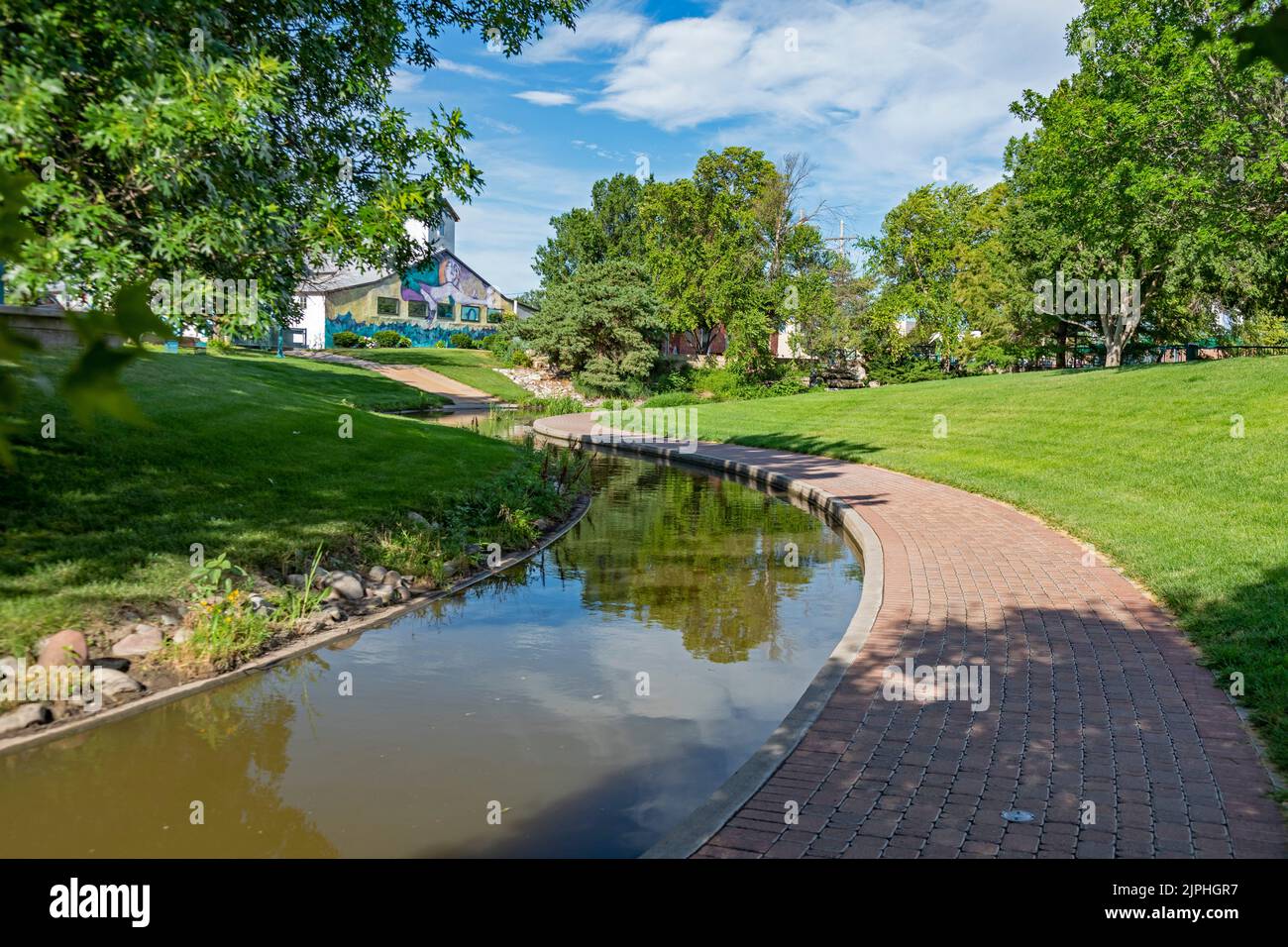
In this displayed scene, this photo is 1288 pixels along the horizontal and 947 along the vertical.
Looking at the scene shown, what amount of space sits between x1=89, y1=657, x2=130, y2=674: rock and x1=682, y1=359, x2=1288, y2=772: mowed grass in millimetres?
8506

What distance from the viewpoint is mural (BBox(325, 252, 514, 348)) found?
216 ft

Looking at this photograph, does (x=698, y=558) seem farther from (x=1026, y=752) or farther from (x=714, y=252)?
(x=714, y=252)

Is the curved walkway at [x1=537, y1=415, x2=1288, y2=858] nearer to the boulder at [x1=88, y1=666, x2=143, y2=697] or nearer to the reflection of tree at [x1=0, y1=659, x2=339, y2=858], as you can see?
the reflection of tree at [x1=0, y1=659, x2=339, y2=858]

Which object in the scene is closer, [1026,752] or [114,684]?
[1026,752]

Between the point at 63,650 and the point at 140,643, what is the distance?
649mm

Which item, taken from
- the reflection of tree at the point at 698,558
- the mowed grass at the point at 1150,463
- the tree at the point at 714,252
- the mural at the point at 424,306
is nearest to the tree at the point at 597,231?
the mural at the point at 424,306

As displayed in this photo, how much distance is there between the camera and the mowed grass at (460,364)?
49719 millimetres

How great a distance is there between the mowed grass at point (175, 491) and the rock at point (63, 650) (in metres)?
0.18

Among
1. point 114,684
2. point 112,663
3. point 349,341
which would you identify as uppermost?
point 349,341

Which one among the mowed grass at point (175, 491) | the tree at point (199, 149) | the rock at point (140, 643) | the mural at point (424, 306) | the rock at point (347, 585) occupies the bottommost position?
the rock at point (140, 643)

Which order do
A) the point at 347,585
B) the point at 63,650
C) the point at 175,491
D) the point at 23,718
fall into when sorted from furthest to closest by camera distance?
1. the point at 175,491
2. the point at 347,585
3. the point at 63,650
4. the point at 23,718

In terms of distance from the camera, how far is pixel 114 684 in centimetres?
700

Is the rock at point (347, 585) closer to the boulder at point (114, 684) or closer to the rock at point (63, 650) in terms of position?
the boulder at point (114, 684)

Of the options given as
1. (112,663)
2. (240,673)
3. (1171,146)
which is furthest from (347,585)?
(1171,146)
